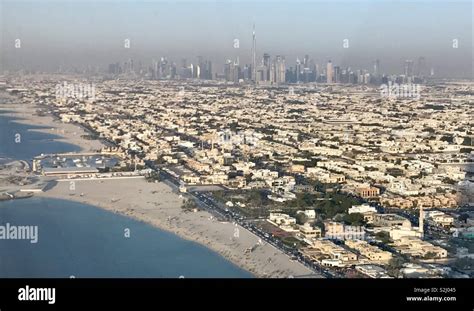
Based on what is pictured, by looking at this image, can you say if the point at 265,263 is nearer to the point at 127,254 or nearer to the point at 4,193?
the point at 127,254

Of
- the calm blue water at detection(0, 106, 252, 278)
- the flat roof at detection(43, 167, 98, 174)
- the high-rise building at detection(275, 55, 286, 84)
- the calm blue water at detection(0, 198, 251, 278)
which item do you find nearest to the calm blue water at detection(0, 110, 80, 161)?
the flat roof at detection(43, 167, 98, 174)

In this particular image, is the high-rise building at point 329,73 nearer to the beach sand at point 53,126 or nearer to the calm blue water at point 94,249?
the beach sand at point 53,126

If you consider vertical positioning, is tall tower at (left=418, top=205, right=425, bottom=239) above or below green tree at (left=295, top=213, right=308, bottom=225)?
below

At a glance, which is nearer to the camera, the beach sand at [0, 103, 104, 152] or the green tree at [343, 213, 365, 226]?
the green tree at [343, 213, 365, 226]

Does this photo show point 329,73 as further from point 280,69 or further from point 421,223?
point 421,223

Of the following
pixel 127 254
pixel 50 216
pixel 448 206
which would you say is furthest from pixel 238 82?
pixel 127 254

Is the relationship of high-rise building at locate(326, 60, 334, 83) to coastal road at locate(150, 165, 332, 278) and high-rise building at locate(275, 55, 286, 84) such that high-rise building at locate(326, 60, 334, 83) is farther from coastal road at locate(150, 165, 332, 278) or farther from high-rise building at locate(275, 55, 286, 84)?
coastal road at locate(150, 165, 332, 278)

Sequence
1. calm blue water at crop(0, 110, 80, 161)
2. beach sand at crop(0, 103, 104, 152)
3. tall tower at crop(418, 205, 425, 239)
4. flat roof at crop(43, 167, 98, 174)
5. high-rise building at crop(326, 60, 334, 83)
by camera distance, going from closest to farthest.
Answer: tall tower at crop(418, 205, 425, 239)
flat roof at crop(43, 167, 98, 174)
calm blue water at crop(0, 110, 80, 161)
beach sand at crop(0, 103, 104, 152)
high-rise building at crop(326, 60, 334, 83)
